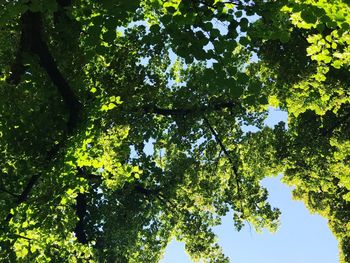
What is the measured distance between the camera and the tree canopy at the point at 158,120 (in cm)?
667

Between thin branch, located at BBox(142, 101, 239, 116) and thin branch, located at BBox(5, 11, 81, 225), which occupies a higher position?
thin branch, located at BBox(142, 101, 239, 116)

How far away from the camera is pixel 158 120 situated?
19.5 m

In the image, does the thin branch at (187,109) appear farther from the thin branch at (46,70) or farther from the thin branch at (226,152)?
the thin branch at (46,70)

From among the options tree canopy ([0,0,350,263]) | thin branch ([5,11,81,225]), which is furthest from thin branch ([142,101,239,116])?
thin branch ([5,11,81,225])

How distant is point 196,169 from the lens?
67.5 feet

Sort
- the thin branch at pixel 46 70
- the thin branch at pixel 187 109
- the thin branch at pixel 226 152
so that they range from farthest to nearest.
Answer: the thin branch at pixel 226 152 → the thin branch at pixel 187 109 → the thin branch at pixel 46 70

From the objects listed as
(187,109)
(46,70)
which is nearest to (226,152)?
(187,109)

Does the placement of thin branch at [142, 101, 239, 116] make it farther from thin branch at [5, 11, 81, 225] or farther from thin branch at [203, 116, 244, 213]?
thin branch at [5, 11, 81, 225]

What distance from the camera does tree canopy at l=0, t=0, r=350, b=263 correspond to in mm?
6672

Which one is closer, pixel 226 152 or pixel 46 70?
pixel 46 70

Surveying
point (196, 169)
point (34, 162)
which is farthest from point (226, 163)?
point (34, 162)

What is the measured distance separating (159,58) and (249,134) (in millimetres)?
5500

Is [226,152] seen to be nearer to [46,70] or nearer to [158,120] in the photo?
[158,120]

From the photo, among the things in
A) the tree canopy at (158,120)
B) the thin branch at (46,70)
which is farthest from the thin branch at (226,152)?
the thin branch at (46,70)
